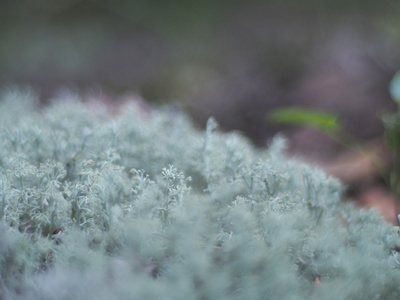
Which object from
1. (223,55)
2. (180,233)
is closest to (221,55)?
(223,55)

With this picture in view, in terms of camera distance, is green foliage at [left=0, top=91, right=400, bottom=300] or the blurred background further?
the blurred background

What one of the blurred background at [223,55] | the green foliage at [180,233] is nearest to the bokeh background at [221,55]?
the blurred background at [223,55]

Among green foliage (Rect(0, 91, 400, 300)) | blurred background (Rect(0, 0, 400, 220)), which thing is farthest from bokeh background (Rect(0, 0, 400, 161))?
green foliage (Rect(0, 91, 400, 300))

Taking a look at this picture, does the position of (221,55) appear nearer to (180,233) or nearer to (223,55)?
(223,55)

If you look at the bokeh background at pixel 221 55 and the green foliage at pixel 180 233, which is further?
the bokeh background at pixel 221 55

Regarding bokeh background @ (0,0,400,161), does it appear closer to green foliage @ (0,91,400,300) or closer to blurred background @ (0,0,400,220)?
blurred background @ (0,0,400,220)

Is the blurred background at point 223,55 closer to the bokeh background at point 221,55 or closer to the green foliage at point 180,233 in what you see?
the bokeh background at point 221,55

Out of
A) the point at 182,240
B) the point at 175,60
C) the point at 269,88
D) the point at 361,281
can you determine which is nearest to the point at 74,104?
the point at 182,240
